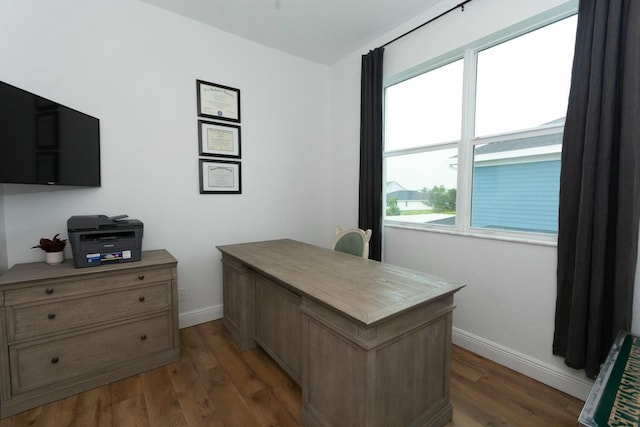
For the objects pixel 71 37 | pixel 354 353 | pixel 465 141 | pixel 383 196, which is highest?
pixel 71 37

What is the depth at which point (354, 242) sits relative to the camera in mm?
2359

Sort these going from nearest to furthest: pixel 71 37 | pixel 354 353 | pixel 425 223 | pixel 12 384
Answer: pixel 354 353, pixel 12 384, pixel 71 37, pixel 425 223

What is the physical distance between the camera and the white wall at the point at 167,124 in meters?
1.98

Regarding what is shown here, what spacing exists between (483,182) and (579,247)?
0.77m

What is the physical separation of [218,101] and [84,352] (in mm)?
2206

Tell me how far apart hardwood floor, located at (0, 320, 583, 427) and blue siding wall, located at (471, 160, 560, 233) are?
1.04 m

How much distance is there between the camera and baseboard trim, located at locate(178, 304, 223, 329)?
260 centimetres

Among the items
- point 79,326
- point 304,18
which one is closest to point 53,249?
point 79,326

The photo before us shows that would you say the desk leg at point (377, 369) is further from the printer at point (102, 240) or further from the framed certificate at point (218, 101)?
the framed certificate at point (218, 101)

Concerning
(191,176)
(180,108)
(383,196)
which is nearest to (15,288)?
(191,176)

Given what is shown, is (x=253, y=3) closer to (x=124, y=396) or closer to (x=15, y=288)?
(x=15, y=288)

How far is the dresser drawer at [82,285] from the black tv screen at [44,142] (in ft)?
2.02

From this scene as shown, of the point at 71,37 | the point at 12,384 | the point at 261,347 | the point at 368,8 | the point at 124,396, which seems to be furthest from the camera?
the point at 368,8

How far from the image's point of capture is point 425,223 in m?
2.59
